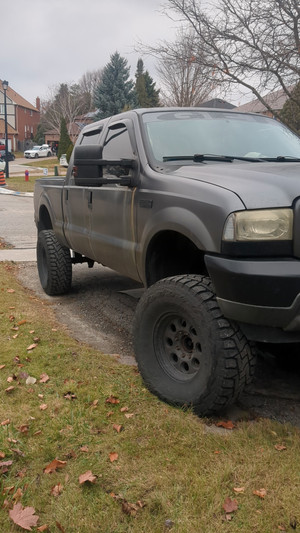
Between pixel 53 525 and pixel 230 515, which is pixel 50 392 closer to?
pixel 53 525

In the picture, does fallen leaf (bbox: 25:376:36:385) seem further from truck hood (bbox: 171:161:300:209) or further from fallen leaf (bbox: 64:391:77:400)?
truck hood (bbox: 171:161:300:209)

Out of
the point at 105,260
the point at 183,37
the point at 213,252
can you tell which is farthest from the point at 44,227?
the point at 183,37

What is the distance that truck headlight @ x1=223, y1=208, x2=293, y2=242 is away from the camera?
252cm

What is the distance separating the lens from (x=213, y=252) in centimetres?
270

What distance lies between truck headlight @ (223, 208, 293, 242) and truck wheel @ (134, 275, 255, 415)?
18.4 inches

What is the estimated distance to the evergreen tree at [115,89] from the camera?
4319 cm

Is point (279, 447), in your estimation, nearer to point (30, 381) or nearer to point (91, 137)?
point (30, 381)

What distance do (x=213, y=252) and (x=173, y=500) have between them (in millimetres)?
A: 1237

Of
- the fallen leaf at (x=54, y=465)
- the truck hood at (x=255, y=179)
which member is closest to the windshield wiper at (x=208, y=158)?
the truck hood at (x=255, y=179)

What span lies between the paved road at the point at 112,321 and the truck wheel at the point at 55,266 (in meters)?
0.15

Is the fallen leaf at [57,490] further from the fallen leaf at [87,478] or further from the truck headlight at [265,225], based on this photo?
the truck headlight at [265,225]

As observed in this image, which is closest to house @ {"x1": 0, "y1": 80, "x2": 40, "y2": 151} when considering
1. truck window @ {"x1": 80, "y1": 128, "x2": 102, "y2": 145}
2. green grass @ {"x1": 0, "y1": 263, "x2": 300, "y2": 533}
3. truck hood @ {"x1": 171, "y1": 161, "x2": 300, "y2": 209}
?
truck window @ {"x1": 80, "y1": 128, "x2": 102, "y2": 145}

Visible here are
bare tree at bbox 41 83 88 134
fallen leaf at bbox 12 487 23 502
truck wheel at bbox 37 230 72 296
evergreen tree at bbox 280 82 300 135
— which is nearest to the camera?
fallen leaf at bbox 12 487 23 502

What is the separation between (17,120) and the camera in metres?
83.4
